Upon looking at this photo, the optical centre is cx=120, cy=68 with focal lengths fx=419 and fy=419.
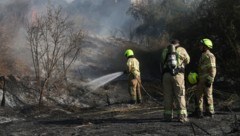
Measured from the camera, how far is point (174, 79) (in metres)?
8.77

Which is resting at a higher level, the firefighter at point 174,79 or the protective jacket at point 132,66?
the protective jacket at point 132,66

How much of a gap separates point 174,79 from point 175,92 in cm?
28

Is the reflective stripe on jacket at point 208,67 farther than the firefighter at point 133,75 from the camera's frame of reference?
No

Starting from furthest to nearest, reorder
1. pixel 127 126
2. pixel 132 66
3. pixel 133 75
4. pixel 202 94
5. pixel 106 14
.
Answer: pixel 106 14 < pixel 133 75 < pixel 132 66 < pixel 202 94 < pixel 127 126

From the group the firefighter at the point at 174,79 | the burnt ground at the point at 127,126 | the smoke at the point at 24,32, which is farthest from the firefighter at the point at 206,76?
the smoke at the point at 24,32

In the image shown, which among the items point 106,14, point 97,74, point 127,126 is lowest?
point 127,126

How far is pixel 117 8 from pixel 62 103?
3422cm

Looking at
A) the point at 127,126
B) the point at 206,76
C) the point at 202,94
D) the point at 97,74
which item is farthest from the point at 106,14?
the point at 127,126

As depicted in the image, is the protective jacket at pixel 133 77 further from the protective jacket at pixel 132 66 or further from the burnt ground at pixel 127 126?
the burnt ground at pixel 127 126

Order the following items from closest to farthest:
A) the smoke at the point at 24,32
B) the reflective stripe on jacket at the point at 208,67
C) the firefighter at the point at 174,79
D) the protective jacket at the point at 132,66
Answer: the firefighter at the point at 174,79, the reflective stripe on jacket at the point at 208,67, the protective jacket at the point at 132,66, the smoke at the point at 24,32

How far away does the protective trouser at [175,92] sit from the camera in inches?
345

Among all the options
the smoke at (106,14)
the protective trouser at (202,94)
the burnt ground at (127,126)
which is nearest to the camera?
the burnt ground at (127,126)

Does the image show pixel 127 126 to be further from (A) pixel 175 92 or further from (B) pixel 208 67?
(B) pixel 208 67

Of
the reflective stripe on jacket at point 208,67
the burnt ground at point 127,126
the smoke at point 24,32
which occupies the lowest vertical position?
the burnt ground at point 127,126
